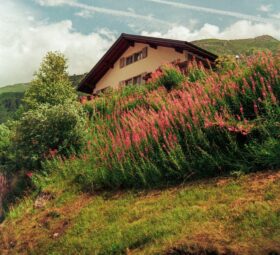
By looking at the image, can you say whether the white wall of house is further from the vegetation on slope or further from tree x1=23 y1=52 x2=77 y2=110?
the vegetation on slope

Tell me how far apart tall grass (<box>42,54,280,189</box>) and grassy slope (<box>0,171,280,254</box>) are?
44 centimetres

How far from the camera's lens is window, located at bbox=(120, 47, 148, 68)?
3644 cm

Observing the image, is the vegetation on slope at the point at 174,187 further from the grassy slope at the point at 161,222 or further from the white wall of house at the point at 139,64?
the white wall of house at the point at 139,64

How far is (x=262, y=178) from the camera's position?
7.02 metres

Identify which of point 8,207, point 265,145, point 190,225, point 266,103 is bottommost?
point 8,207

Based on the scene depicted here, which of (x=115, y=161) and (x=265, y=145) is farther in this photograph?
(x=115, y=161)

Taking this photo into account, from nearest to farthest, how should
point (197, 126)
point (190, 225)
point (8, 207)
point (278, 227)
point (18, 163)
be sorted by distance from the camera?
point (278, 227)
point (190, 225)
point (197, 126)
point (8, 207)
point (18, 163)

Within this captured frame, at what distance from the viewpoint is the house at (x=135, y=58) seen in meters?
31.2

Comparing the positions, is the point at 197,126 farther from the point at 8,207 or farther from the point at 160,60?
the point at 160,60

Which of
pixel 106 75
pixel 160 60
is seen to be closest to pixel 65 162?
pixel 160 60

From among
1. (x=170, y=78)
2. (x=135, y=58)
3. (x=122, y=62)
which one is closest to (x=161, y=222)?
(x=170, y=78)

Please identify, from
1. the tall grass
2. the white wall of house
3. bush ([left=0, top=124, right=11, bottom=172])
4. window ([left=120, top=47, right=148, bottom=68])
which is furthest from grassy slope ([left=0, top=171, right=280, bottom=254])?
window ([left=120, top=47, right=148, bottom=68])

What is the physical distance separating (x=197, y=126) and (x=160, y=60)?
2613 centimetres

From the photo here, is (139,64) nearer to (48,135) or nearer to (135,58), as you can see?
(135,58)
